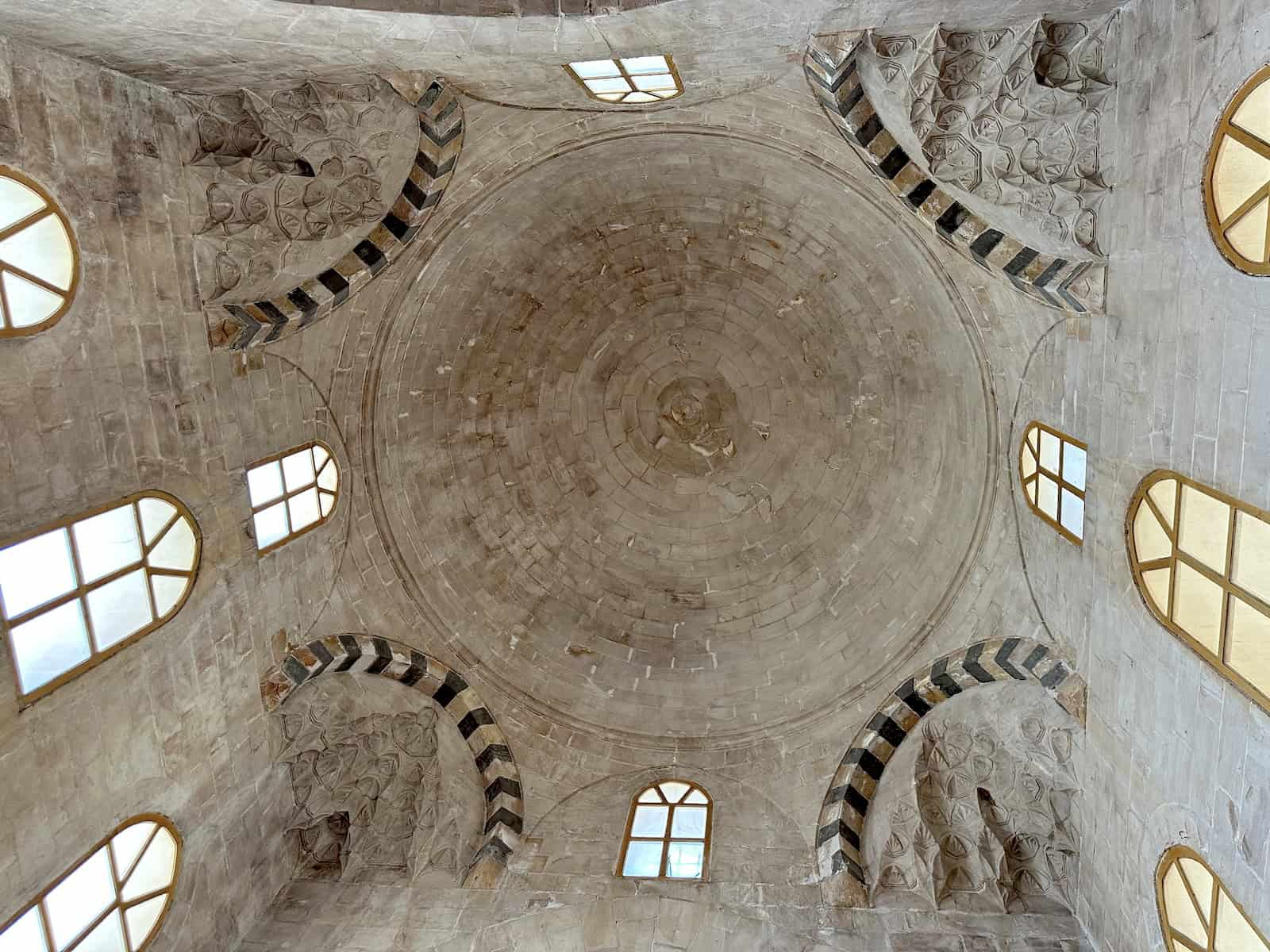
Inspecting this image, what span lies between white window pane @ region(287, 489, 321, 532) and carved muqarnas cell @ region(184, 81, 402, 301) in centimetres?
324

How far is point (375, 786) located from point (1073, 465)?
11488 millimetres

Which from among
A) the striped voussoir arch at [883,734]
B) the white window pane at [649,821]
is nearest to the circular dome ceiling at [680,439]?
the striped voussoir arch at [883,734]

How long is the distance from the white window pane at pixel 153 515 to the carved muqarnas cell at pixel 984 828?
10.9 meters

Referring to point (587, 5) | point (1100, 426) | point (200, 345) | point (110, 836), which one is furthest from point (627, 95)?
point (110, 836)

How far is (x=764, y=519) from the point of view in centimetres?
1641

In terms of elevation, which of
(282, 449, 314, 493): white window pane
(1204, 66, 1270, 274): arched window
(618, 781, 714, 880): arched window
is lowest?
(618, 781, 714, 880): arched window

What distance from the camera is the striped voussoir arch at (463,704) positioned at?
12.4 m

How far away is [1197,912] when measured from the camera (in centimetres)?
807

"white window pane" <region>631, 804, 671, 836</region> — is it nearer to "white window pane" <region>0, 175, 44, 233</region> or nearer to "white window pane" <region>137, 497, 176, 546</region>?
"white window pane" <region>137, 497, 176, 546</region>

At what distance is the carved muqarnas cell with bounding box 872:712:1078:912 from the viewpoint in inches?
448

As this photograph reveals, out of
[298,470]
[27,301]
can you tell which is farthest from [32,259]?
[298,470]

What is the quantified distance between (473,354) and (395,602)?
185 inches

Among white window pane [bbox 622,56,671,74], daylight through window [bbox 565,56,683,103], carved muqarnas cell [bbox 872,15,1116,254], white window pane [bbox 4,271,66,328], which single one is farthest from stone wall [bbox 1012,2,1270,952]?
white window pane [bbox 4,271,66,328]

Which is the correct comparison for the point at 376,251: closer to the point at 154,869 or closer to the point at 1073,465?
the point at 154,869
